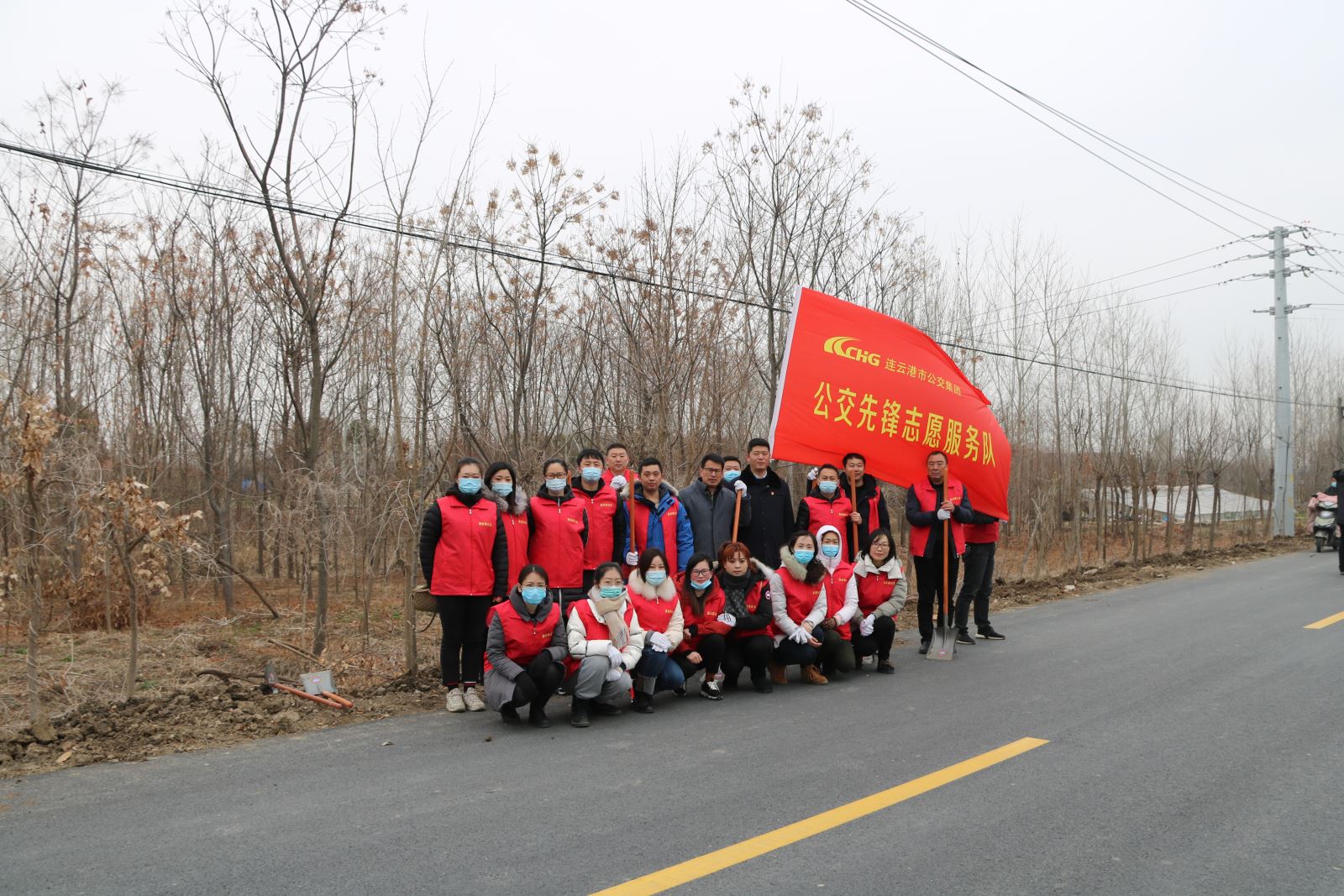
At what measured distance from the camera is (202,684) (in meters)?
7.61

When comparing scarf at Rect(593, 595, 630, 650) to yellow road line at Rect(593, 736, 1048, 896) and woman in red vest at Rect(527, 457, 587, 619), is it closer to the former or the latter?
woman in red vest at Rect(527, 457, 587, 619)

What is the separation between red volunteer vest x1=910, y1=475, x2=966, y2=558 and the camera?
9.17 meters

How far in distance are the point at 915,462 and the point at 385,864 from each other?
22.1 feet

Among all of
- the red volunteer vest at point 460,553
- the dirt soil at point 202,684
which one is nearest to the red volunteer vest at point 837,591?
the red volunteer vest at point 460,553

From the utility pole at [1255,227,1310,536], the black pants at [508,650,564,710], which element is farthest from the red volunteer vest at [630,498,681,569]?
the utility pole at [1255,227,1310,536]

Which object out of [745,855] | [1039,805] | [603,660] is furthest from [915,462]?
[745,855]

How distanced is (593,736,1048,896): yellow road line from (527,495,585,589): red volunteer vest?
3.38 m

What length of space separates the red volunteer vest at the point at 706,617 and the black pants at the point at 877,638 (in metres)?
1.43

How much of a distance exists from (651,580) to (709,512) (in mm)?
1516

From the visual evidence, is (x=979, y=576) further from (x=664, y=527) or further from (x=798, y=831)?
(x=798, y=831)

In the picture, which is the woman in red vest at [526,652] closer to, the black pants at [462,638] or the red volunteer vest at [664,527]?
the black pants at [462,638]

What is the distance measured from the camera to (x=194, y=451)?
16359 millimetres

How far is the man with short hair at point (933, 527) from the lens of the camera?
9078 millimetres

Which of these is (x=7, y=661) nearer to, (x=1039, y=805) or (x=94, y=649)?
(x=94, y=649)
